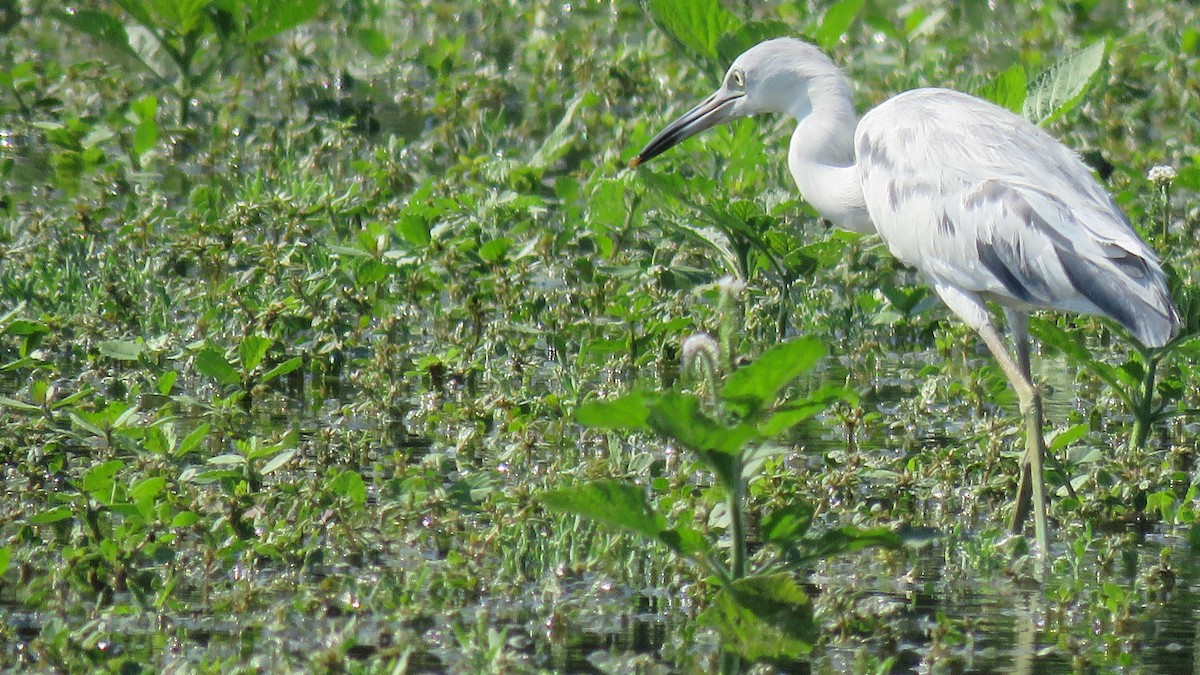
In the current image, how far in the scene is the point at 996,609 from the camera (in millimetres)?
4230

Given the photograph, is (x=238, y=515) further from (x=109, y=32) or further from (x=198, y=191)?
(x=109, y=32)

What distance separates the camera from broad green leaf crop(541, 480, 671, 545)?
11.2 ft

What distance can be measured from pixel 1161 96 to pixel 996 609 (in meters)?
6.01

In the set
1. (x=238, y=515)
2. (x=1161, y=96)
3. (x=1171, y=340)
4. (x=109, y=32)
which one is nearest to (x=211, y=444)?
(x=238, y=515)

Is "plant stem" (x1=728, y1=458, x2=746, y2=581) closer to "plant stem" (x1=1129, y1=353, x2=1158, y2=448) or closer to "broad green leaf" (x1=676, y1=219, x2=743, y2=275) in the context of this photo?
"plant stem" (x1=1129, y1=353, x2=1158, y2=448)

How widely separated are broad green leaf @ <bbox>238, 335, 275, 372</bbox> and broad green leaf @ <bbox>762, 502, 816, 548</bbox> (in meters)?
2.15

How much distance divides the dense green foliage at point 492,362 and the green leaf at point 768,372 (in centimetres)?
A: 5

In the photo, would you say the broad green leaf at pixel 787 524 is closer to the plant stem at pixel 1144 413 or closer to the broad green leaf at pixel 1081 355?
the broad green leaf at pixel 1081 355

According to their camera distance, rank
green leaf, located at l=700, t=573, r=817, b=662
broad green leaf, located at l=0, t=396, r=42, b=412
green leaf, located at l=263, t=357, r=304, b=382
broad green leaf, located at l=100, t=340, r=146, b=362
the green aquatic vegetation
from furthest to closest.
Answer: the green aquatic vegetation, broad green leaf, located at l=100, t=340, r=146, b=362, green leaf, located at l=263, t=357, r=304, b=382, broad green leaf, located at l=0, t=396, r=42, b=412, green leaf, located at l=700, t=573, r=817, b=662

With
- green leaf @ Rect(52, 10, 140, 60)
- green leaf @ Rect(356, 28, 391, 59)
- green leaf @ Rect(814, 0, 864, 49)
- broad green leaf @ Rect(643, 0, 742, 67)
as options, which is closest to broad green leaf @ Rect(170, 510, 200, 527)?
broad green leaf @ Rect(643, 0, 742, 67)

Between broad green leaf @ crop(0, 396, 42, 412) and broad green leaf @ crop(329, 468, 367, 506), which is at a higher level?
broad green leaf @ crop(0, 396, 42, 412)

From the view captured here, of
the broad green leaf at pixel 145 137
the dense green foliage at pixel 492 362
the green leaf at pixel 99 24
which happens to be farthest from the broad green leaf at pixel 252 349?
the green leaf at pixel 99 24

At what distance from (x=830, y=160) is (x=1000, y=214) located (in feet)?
3.28

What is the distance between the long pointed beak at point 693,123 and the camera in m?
7.00
